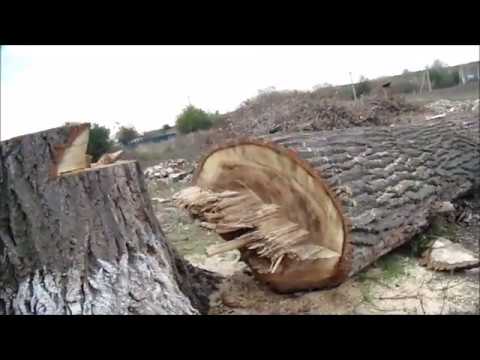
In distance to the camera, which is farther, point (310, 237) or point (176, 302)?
point (310, 237)

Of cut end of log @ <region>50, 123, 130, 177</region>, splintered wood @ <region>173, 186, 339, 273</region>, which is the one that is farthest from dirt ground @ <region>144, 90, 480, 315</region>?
cut end of log @ <region>50, 123, 130, 177</region>

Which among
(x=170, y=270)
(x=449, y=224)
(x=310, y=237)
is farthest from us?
(x=449, y=224)

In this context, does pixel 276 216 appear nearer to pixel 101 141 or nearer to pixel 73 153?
pixel 73 153

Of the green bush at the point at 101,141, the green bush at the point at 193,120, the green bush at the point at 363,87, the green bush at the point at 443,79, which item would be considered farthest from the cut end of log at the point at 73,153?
the green bush at the point at 443,79

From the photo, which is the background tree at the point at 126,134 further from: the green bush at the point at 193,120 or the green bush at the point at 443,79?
the green bush at the point at 443,79

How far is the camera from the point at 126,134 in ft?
23.7

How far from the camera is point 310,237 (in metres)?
2.40

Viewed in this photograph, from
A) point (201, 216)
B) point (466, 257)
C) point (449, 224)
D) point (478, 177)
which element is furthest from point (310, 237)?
point (478, 177)

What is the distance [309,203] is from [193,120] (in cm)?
702

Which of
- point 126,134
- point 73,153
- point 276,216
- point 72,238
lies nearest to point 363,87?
point 126,134

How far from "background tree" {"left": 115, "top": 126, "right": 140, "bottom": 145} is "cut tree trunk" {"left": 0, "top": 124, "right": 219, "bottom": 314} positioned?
505cm
